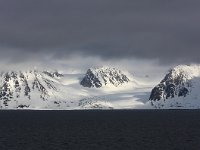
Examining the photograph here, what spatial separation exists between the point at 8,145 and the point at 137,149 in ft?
Result: 156

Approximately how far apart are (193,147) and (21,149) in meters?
59.6

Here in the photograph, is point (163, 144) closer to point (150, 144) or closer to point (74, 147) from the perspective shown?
point (150, 144)

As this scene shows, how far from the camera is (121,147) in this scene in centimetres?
18988

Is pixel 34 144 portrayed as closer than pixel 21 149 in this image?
No

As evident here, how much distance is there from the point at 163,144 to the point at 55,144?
40.2 meters

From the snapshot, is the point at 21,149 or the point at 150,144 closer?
the point at 21,149

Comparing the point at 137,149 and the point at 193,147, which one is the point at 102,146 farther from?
the point at 193,147

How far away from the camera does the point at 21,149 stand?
182625mm

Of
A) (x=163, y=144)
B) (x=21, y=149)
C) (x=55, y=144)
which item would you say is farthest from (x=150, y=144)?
(x=21, y=149)

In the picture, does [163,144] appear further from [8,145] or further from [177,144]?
[8,145]

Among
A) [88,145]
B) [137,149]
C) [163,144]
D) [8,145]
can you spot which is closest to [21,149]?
[8,145]

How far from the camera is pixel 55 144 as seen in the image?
654 feet

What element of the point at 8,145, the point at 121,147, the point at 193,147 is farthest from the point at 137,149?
the point at 8,145

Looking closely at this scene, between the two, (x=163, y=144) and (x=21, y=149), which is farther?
(x=163, y=144)
